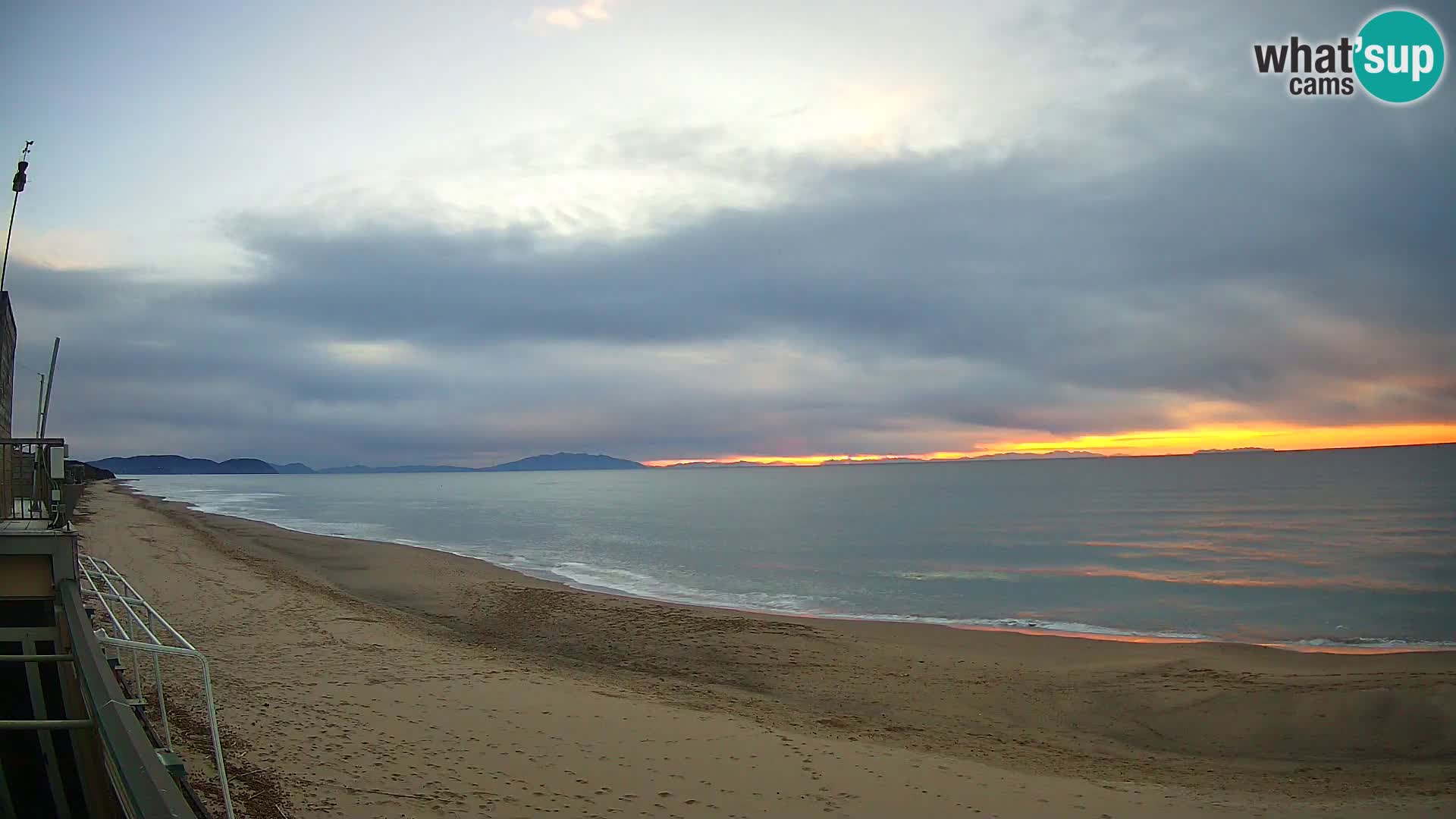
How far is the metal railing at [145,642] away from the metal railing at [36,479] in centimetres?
86

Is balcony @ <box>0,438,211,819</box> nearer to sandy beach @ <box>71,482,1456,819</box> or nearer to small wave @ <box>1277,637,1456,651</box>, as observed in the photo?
sandy beach @ <box>71,482,1456,819</box>

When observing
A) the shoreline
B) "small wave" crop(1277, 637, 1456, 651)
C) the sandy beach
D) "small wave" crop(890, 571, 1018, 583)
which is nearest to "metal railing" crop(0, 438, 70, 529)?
the sandy beach

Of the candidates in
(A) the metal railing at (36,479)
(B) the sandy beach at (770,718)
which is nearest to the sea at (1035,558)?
(B) the sandy beach at (770,718)

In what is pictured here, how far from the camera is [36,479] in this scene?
10.4 m

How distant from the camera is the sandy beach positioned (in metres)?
7.51

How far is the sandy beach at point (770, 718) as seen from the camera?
7512mm

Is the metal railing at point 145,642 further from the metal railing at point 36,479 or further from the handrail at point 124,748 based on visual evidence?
the metal railing at point 36,479

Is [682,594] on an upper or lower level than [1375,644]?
lower

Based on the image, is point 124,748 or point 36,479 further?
point 36,479

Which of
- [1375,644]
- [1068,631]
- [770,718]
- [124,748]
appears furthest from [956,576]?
[124,748]

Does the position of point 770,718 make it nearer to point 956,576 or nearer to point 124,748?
point 124,748

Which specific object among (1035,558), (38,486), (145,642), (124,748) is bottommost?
(1035,558)

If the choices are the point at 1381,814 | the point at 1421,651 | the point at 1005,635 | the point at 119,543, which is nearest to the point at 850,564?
the point at 1005,635

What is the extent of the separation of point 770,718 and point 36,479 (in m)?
10.2
